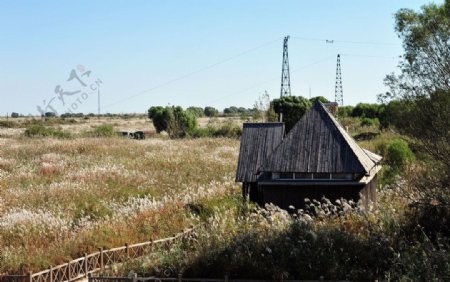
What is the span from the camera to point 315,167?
53.0ft

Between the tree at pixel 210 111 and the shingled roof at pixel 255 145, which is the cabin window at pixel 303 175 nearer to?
the shingled roof at pixel 255 145

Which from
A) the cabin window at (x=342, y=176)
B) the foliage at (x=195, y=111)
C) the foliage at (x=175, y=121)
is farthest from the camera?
the foliage at (x=195, y=111)

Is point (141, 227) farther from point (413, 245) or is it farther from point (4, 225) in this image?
point (413, 245)

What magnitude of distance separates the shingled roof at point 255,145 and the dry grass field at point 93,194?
6.71ft

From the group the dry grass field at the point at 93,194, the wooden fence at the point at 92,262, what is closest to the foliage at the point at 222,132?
the dry grass field at the point at 93,194

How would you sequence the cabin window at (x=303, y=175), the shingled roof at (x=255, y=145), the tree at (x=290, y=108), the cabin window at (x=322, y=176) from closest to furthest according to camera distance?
the cabin window at (x=322, y=176) < the cabin window at (x=303, y=175) < the shingled roof at (x=255, y=145) < the tree at (x=290, y=108)

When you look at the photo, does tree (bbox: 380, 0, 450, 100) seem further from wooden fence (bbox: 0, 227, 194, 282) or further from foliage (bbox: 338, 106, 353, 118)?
foliage (bbox: 338, 106, 353, 118)

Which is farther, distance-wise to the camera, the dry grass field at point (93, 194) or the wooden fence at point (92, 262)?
the dry grass field at point (93, 194)

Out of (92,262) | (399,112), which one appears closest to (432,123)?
(399,112)

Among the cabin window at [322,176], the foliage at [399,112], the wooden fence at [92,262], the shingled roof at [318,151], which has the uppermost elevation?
the foliage at [399,112]

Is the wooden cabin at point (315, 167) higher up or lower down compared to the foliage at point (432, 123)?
lower down

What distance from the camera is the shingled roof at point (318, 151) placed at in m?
16.0

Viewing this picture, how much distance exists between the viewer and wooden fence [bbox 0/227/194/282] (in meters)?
11.7

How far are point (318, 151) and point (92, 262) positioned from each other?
7.44 metres
